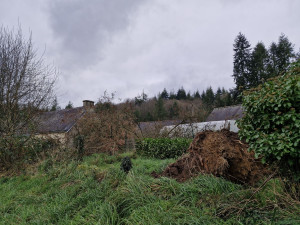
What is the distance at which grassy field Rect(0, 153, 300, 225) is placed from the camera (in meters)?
2.30

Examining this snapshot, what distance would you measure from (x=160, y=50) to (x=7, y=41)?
7582mm

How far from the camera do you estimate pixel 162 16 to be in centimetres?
795

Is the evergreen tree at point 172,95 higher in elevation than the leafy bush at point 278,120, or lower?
higher

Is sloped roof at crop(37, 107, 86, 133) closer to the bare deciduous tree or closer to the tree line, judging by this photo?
the bare deciduous tree

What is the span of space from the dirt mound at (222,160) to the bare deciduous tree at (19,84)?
268 inches

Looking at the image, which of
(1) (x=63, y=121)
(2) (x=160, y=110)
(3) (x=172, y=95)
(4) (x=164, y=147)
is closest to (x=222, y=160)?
(4) (x=164, y=147)

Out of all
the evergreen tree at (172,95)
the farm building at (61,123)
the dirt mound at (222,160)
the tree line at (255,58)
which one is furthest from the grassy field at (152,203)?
the evergreen tree at (172,95)

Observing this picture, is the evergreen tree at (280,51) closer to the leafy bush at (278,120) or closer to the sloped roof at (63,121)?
the sloped roof at (63,121)

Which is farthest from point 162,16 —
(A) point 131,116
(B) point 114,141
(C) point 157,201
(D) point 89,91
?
(D) point 89,91

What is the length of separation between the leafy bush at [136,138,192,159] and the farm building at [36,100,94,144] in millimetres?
3516

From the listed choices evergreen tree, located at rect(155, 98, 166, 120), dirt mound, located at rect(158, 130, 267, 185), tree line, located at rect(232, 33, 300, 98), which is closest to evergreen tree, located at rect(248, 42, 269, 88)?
tree line, located at rect(232, 33, 300, 98)

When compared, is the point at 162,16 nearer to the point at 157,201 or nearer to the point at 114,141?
the point at 114,141

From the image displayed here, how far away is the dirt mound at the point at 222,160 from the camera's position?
3.62 metres

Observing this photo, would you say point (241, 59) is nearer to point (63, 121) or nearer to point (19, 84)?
point (63, 121)
